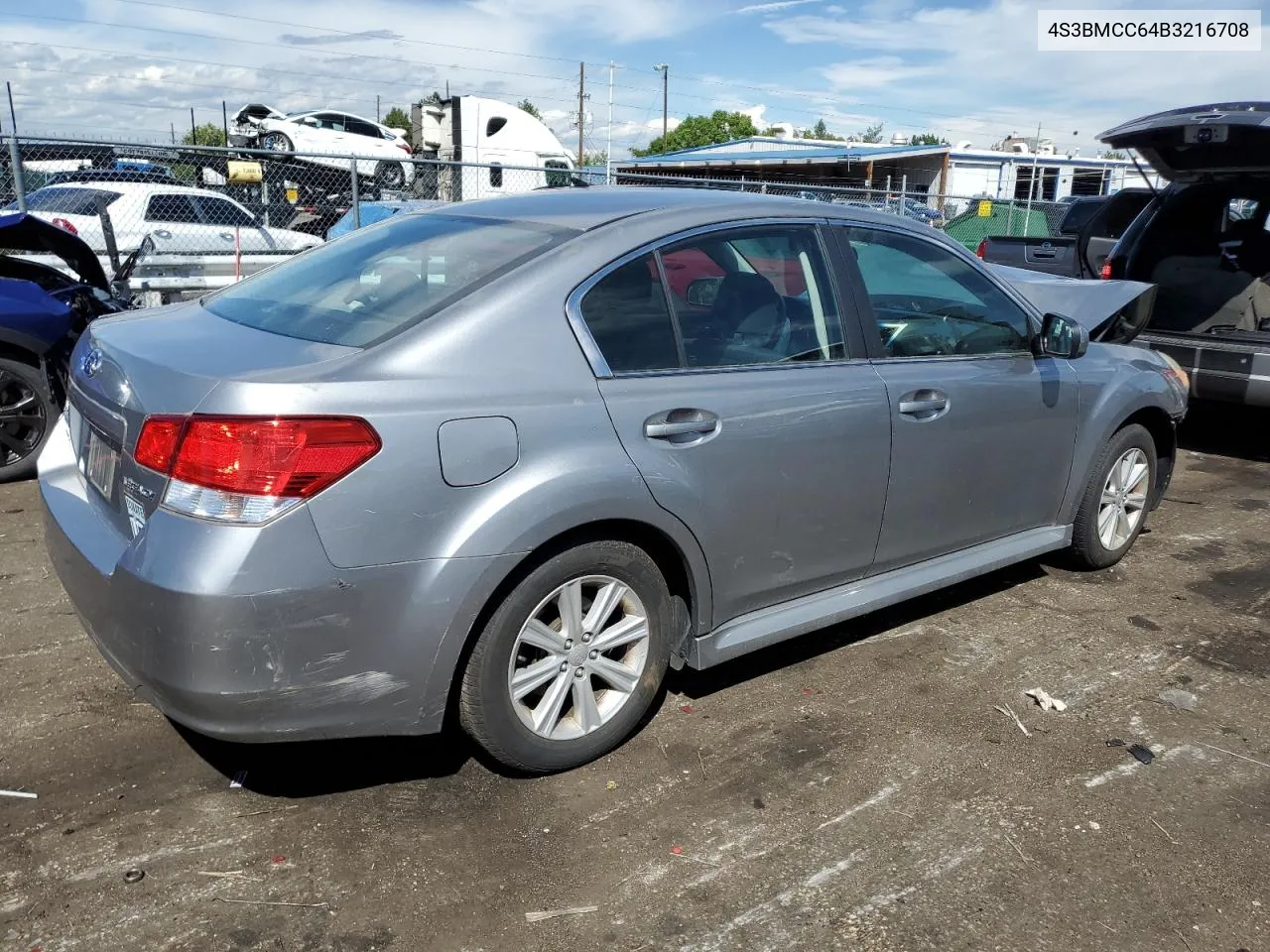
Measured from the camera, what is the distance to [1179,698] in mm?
3760

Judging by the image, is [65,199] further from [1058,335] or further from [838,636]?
[1058,335]

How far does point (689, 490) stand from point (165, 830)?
5.62 ft

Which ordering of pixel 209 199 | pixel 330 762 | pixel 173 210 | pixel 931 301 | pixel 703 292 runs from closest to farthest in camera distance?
1. pixel 330 762
2. pixel 703 292
3. pixel 931 301
4. pixel 173 210
5. pixel 209 199

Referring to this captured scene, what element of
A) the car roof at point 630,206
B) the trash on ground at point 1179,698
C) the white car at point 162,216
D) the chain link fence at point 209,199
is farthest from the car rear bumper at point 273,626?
the white car at point 162,216

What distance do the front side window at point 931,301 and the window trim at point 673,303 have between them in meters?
0.15

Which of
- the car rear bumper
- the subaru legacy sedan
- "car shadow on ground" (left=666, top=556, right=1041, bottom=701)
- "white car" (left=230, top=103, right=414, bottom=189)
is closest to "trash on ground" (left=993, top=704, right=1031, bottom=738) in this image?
the subaru legacy sedan

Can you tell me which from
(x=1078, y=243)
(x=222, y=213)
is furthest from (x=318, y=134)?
(x=1078, y=243)

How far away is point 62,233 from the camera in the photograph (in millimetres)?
5957

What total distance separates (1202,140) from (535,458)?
19.7ft

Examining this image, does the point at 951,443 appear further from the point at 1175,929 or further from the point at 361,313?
the point at 361,313

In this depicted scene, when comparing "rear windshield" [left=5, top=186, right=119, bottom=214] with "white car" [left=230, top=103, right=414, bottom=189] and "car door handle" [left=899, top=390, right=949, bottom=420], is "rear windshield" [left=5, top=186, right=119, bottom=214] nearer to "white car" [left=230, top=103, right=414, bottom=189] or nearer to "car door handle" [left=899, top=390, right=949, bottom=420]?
"white car" [left=230, top=103, right=414, bottom=189]

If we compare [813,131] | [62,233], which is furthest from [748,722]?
[813,131]

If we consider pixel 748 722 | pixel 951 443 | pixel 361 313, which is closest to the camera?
pixel 361 313

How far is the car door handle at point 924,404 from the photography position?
3.64 m
